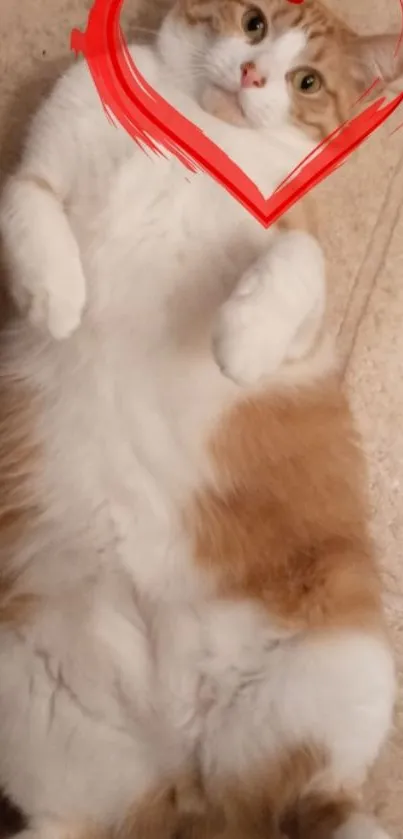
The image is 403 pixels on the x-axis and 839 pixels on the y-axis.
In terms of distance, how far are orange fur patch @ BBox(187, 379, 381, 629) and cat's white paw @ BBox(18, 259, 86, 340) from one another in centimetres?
22

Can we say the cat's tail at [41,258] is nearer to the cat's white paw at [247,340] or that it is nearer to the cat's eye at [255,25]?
the cat's white paw at [247,340]

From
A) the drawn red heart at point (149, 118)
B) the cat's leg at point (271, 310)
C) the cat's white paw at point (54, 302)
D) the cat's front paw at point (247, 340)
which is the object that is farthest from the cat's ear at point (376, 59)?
the cat's white paw at point (54, 302)

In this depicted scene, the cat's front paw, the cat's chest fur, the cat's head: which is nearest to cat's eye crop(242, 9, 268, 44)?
the cat's head

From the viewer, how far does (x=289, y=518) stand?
116 centimetres

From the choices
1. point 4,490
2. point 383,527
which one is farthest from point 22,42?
point 383,527

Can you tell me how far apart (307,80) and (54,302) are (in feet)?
1.39

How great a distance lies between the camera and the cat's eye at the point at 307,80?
118 centimetres

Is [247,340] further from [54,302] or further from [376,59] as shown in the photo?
[376,59]

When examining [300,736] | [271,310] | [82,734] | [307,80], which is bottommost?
[300,736]

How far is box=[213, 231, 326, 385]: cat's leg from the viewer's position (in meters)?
1.01

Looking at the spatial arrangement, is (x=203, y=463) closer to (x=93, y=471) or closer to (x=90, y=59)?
(x=93, y=471)

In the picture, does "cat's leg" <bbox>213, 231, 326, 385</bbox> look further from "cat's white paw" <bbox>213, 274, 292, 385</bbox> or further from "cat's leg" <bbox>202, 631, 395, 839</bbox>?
"cat's leg" <bbox>202, 631, 395, 839</bbox>

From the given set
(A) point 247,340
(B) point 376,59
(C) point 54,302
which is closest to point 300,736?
(A) point 247,340

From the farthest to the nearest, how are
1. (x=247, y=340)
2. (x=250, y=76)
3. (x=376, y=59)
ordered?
(x=376, y=59), (x=250, y=76), (x=247, y=340)
